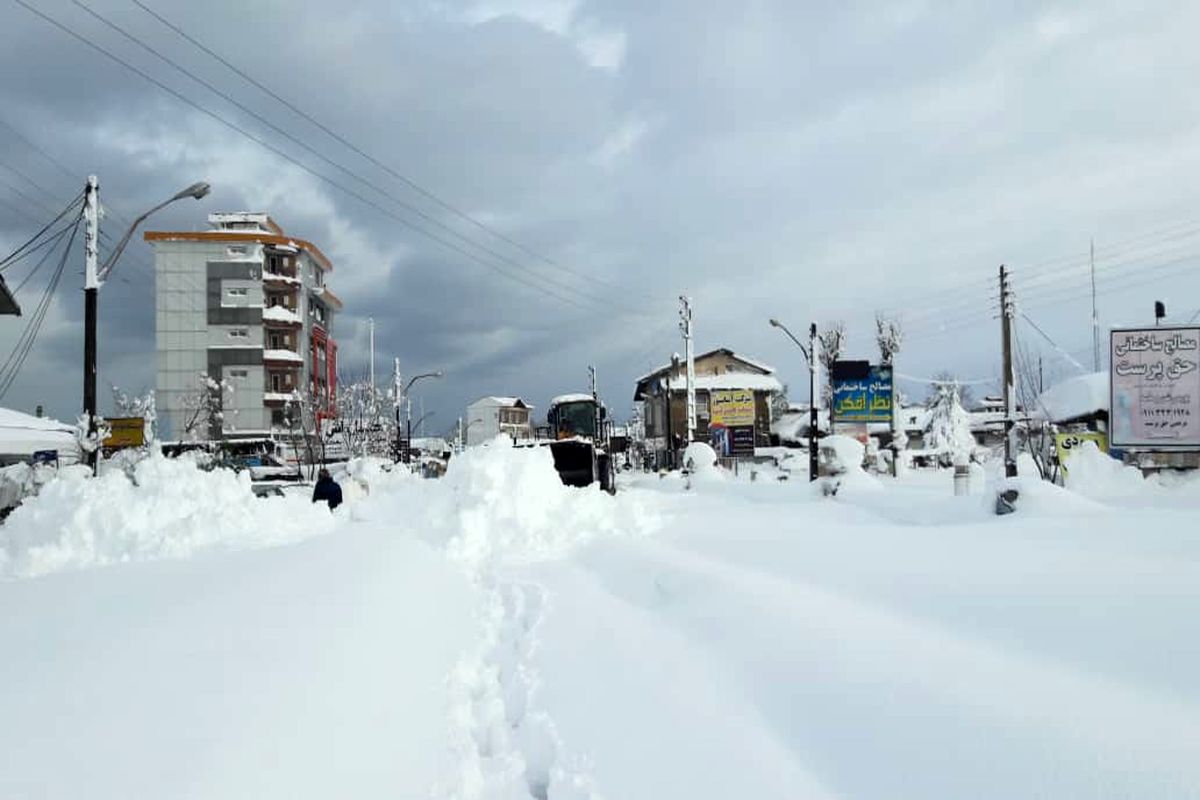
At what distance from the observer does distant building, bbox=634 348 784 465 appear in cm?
7794

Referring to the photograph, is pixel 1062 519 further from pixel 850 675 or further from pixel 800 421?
pixel 800 421

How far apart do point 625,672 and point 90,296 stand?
1500 cm

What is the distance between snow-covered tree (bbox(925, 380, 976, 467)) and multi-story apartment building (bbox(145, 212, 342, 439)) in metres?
49.8

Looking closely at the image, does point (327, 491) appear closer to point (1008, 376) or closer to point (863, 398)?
point (1008, 376)

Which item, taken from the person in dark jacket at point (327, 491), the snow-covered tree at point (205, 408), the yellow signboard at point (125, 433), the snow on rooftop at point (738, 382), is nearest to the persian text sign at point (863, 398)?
the person in dark jacket at point (327, 491)

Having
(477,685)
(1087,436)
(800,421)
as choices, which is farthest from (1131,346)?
(800,421)

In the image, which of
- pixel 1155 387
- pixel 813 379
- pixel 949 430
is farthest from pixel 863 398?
pixel 949 430

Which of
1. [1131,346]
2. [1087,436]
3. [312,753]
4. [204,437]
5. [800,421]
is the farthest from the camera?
[800,421]

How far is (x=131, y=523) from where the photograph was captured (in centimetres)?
1238

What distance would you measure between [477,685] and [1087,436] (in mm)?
23155

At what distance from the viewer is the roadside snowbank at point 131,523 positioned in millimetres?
11609

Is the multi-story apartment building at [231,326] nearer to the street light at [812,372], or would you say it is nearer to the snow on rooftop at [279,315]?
the snow on rooftop at [279,315]

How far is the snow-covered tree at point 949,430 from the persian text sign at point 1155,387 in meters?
42.7

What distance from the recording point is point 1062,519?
12.2m
